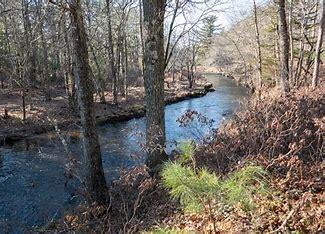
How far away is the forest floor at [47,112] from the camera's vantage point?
16516 millimetres

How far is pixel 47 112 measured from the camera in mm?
13992

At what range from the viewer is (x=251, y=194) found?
14.7 feet

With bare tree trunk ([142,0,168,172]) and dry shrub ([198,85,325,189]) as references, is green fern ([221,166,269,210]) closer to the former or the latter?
dry shrub ([198,85,325,189])

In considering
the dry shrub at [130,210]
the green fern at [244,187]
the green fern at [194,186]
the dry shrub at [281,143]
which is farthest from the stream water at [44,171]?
the green fern at [244,187]

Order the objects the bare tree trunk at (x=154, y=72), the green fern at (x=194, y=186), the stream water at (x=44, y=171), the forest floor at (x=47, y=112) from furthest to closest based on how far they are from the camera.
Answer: the forest floor at (x=47, y=112) → the stream water at (x=44, y=171) → the bare tree trunk at (x=154, y=72) → the green fern at (x=194, y=186)

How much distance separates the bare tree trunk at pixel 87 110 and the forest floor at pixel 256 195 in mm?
406

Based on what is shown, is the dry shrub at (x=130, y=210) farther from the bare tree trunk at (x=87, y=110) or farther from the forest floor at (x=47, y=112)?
the forest floor at (x=47, y=112)

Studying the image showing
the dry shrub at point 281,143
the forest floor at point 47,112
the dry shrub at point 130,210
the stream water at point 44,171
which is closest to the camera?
the dry shrub at point 281,143

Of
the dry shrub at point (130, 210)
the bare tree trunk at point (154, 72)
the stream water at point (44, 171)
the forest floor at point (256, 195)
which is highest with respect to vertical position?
the bare tree trunk at point (154, 72)

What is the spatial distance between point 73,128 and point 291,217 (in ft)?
48.5

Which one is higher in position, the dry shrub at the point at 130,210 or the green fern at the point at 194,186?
the green fern at the point at 194,186

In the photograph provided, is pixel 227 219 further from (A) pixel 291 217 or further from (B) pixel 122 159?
(B) pixel 122 159

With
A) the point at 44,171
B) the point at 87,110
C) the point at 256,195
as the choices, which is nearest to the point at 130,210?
the point at 87,110

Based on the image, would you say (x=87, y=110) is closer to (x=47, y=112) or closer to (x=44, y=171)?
(x=44, y=171)
